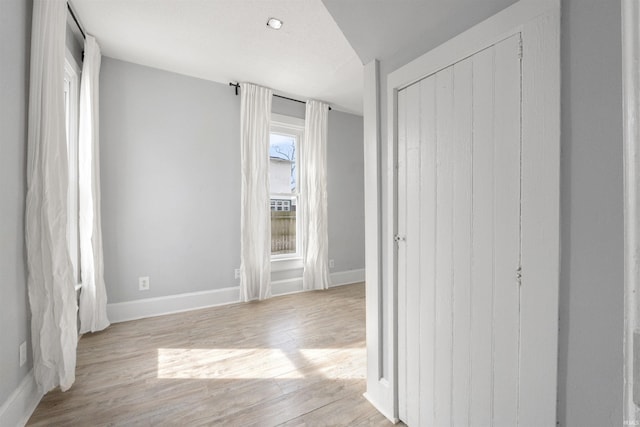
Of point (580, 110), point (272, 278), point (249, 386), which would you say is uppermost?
point (580, 110)

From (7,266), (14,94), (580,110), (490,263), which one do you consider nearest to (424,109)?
(580,110)

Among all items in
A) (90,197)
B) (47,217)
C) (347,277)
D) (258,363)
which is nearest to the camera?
(47,217)

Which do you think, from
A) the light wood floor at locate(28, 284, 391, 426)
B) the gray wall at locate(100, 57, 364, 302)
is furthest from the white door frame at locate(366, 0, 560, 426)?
the gray wall at locate(100, 57, 364, 302)

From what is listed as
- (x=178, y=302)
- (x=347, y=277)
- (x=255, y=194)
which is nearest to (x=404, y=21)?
(x=255, y=194)

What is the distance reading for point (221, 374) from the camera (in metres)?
1.96

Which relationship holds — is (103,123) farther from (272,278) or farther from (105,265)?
(272,278)

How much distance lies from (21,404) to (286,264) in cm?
276

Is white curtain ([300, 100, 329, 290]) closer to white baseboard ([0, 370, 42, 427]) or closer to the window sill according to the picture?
the window sill

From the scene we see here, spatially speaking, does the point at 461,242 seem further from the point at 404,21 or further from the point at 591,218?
the point at 404,21

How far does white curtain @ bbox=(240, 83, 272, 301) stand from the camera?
136 inches

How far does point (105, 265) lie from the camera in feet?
9.32

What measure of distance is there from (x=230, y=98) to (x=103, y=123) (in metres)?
1.41

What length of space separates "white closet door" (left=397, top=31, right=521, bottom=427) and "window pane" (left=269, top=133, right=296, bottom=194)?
2.80 metres

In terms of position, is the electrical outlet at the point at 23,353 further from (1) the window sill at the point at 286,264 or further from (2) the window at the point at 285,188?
(2) the window at the point at 285,188
